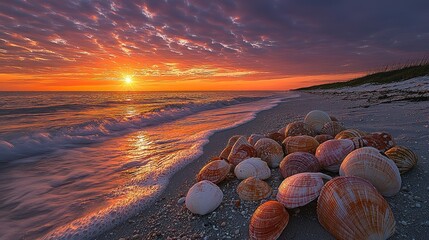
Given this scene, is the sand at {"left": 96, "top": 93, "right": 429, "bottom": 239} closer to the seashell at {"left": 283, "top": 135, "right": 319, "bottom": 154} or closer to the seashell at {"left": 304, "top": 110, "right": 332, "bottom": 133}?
the seashell at {"left": 283, "top": 135, "right": 319, "bottom": 154}

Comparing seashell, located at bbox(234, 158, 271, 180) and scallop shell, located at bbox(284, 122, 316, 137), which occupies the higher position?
scallop shell, located at bbox(284, 122, 316, 137)

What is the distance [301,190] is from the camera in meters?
1.97

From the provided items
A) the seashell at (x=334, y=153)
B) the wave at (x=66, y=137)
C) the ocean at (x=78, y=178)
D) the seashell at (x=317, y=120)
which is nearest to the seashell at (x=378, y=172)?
the seashell at (x=334, y=153)

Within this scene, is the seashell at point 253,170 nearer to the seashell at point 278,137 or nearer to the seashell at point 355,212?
the seashell at point 355,212

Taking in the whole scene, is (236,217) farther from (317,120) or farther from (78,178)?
(78,178)

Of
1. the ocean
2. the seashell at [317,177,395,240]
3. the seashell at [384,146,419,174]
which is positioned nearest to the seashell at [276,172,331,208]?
the seashell at [317,177,395,240]

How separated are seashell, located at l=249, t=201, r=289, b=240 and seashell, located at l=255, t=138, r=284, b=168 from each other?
1.29m

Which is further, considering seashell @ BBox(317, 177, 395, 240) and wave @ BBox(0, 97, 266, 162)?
wave @ BBox(0, 97, 266, 162)

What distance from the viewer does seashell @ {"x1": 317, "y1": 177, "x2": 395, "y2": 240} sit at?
1612 millimetres

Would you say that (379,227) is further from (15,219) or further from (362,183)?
(15,219)

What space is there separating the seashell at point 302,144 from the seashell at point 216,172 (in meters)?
0.93

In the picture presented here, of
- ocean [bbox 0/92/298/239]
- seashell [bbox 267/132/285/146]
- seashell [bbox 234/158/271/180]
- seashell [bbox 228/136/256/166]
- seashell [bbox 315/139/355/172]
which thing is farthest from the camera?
seashell [bbox 267/132/285/146]

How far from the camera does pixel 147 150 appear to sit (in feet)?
18.3

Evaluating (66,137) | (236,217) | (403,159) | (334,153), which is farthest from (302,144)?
(66,137)
